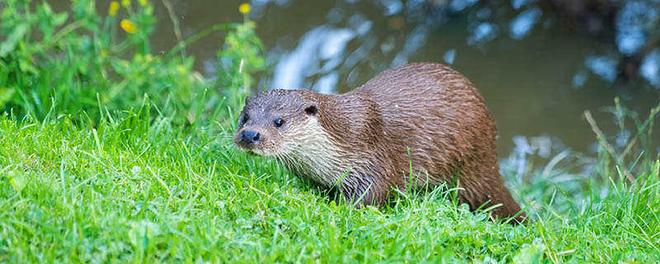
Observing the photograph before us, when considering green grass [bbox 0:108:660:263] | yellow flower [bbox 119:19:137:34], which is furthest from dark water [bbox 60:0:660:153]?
green grass [bbox 0:108:660:263]

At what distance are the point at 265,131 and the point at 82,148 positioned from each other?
0.77 m

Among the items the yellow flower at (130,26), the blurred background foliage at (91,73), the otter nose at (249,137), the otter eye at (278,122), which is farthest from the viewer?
the yellow flower at (130,26)

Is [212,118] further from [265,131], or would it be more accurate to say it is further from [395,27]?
[395,27]

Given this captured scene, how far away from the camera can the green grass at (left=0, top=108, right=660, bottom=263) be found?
3.04 metres

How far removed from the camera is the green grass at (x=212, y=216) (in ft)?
9.97

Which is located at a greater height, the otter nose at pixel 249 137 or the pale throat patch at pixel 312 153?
the otter nose at pixel 249 137

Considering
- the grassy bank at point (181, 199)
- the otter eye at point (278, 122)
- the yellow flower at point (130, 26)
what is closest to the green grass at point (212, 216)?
the grassy bank at point (181, 199)

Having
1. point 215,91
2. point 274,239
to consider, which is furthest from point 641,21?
point 274,239

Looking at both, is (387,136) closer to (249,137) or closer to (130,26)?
(249,137)

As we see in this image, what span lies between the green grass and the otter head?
0.16 metres

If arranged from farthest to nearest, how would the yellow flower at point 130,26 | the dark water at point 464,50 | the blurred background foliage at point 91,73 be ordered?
the dark water at point 464,50, the yellow flower at point 130,26, the blurred background foliage at point 91,73

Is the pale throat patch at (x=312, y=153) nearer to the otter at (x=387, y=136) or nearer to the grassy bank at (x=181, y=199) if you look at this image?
the otter at (x=387, y=136)

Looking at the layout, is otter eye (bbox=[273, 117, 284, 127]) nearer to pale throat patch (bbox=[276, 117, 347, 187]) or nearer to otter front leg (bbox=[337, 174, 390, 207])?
pale throat patch (bbox=[276, 117, 347, 187])

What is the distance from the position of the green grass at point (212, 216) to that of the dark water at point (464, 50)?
2.56 meters
